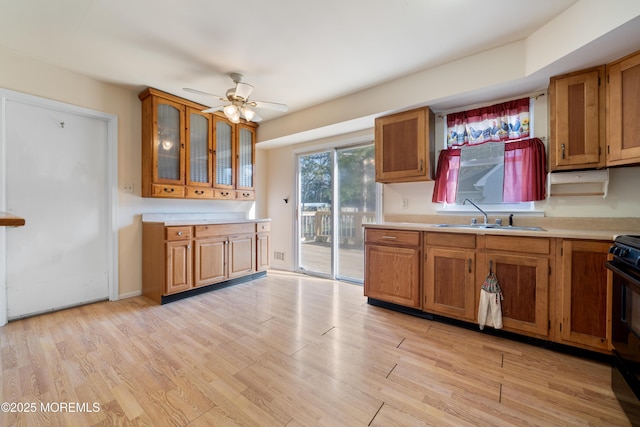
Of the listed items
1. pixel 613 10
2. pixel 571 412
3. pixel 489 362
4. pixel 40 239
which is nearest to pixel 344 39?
pixel 613 10

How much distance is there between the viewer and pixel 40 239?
105 inches

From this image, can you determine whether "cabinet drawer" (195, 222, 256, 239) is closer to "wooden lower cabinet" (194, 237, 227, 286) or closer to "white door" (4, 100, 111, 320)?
"wooden lower cabinet" (194, 237, 227, 286)

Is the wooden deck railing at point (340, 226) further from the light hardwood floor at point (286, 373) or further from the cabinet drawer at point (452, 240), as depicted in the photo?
the light hardwood floor at point (286, 373)

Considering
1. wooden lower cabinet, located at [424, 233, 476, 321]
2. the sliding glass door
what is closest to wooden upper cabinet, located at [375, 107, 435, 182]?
the sliding glass door

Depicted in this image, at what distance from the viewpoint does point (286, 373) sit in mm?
1726

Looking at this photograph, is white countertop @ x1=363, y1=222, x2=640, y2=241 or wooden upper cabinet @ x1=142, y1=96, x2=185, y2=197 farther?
wooden upper cabinet @ x1=142, y1=96, x2=185, y2=197

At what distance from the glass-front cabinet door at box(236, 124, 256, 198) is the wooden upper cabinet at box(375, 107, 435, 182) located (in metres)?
2.17

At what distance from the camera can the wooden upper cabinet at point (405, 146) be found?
2766 millimetres

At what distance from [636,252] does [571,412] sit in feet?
3.00

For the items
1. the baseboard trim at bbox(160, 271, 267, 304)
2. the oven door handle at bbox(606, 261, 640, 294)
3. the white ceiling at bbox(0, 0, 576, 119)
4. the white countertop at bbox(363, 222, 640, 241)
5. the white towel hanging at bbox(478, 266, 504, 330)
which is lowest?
the baseboard trim at bbox(160, 271, 267, 304)

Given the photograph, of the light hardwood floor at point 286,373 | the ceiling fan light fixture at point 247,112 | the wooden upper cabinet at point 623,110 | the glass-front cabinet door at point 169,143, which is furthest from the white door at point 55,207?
the wooden upper cabinet at point 623,110

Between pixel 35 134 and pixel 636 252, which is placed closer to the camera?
pixel 636 252

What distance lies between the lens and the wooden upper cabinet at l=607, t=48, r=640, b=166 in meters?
1.77

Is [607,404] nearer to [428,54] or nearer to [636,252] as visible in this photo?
[636,252]
